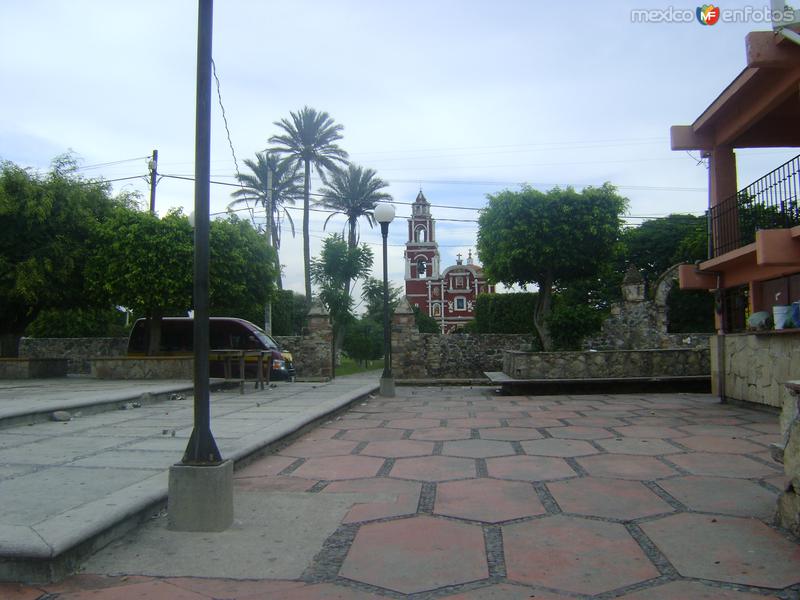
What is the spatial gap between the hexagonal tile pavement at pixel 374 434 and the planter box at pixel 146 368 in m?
7.20

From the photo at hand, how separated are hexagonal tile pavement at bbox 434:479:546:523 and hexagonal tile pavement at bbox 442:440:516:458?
3.09 ft

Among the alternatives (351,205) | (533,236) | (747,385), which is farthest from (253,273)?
(351,205)

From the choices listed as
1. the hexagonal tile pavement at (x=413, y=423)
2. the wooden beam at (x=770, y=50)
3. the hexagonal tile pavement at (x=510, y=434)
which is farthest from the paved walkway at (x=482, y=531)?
the wooden beam at (x=770, y=50)

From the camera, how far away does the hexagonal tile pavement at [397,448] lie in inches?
204

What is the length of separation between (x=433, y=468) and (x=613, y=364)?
906cm

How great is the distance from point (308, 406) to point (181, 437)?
2631 millimetres

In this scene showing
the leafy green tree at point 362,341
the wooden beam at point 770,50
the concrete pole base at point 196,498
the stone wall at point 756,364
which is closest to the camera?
the concrete pole base at point 196,498

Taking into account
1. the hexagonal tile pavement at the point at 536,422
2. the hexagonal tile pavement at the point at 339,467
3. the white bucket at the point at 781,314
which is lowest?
the hexagonal tile pavement at the point at 536,422

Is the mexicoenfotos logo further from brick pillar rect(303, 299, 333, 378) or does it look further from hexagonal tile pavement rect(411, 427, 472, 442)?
brick pillar rect(303, 299, 333, 378)

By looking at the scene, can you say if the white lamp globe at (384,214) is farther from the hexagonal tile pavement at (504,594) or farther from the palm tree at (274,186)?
the palm tree at (274,186)

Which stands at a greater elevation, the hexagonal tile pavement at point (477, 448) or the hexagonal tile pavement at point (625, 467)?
the hexagonal tile pavement at point (625, 467)

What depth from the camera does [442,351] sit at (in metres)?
20.3

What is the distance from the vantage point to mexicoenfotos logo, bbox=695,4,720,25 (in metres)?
8.27

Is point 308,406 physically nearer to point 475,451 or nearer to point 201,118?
point 475,451
